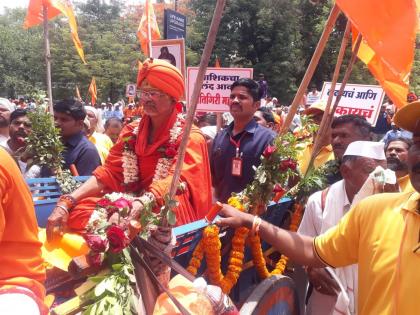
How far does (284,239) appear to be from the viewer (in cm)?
247

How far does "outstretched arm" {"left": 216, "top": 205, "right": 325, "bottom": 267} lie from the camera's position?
2.35 metres

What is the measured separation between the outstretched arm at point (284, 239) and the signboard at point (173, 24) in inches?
→ 194

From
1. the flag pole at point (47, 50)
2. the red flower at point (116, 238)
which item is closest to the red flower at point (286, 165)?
the red flower at point (116, 238)

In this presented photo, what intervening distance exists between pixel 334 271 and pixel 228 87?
137 inches

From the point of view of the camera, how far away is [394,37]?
226cm

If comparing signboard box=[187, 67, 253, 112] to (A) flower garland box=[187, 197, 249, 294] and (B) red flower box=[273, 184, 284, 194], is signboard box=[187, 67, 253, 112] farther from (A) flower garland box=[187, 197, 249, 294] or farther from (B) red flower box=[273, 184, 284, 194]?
(A) flower garland box=[187, 197, 249, 294]

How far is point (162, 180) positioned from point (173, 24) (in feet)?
16.2

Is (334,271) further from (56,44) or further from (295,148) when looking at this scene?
(56,44)

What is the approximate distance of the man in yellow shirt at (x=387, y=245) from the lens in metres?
1.79

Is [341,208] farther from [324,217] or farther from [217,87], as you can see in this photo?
[217,87]

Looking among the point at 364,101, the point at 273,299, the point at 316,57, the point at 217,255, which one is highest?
the point at 316,57

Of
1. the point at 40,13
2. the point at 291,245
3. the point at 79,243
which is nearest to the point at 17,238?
the point at 79,243

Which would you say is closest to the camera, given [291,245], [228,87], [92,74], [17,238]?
[17,238]

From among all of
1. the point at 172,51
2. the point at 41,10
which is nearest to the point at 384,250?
the point at 172,51
